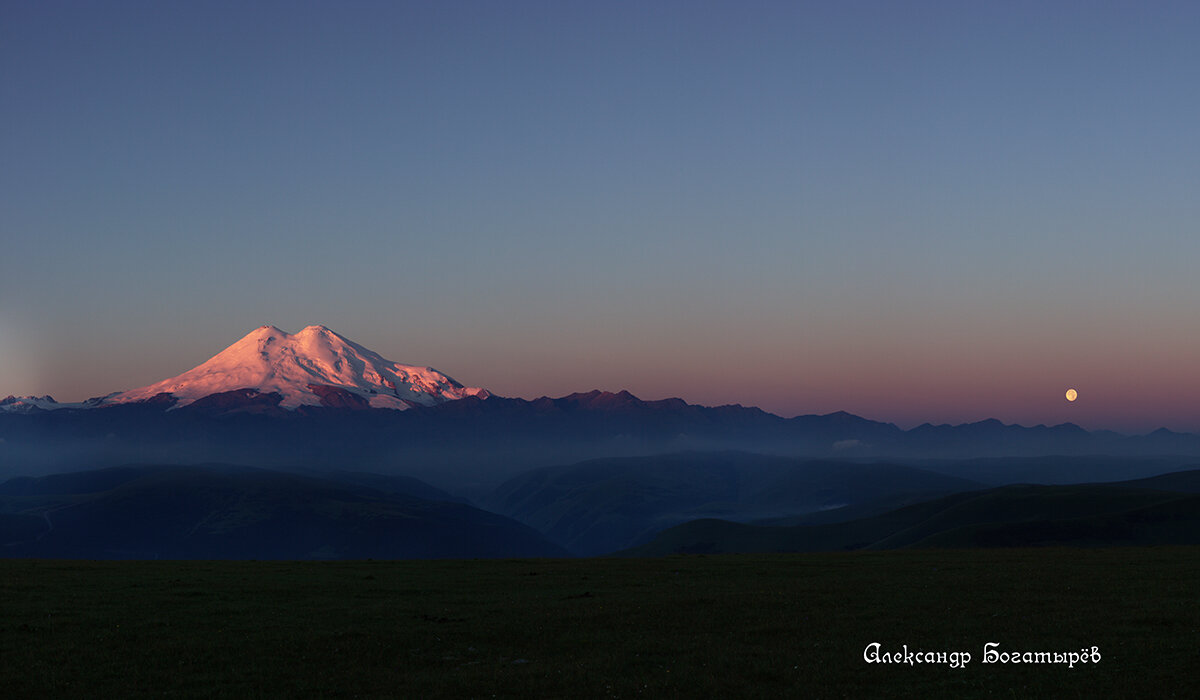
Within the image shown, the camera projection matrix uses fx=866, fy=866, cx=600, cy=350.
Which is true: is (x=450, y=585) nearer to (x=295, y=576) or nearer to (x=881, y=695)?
(x=295, y=576)

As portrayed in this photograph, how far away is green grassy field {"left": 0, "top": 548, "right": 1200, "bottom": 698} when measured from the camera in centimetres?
2986

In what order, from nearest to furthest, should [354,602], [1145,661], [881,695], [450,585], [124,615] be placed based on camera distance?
[881,695], [1145,661], [124,615], [354,602], [450,585]

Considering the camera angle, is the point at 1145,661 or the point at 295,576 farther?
the point at 295,576

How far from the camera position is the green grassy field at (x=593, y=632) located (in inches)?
1176

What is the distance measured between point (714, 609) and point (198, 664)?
23.4 metres

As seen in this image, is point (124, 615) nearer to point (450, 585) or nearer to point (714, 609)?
point (450, 585)

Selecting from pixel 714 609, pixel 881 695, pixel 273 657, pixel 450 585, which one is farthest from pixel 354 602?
pixel 881 695

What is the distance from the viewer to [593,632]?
126 ft

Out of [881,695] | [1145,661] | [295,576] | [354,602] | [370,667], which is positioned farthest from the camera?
[295,576]

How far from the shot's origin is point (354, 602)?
47.4 meters

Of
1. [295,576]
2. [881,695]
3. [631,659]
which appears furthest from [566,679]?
[295,576]

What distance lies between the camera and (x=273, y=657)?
3400cm

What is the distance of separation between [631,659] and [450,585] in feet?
80.2

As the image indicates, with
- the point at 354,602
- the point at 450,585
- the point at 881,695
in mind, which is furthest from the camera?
the point at 450,585
